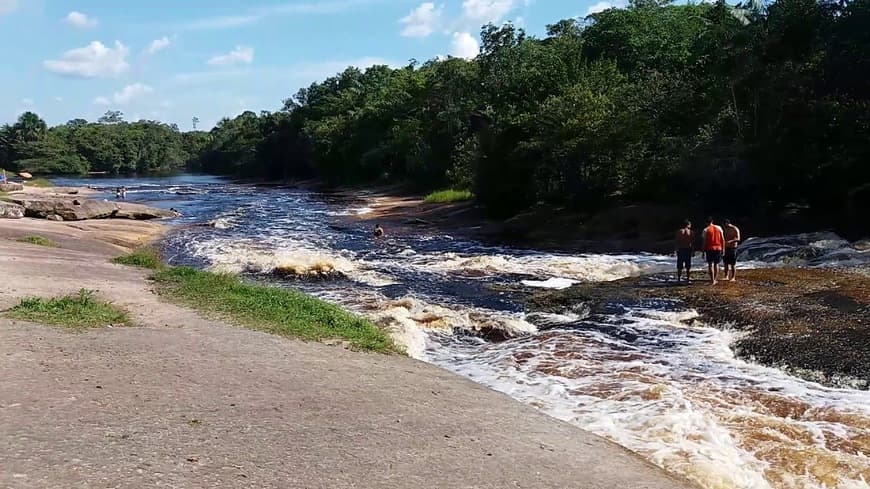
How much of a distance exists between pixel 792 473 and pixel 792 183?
23.7 meters

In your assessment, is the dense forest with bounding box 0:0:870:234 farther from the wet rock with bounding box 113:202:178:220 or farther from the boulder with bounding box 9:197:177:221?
the boulder with bounding box 9:197:177:221

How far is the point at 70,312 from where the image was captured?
11797 mm

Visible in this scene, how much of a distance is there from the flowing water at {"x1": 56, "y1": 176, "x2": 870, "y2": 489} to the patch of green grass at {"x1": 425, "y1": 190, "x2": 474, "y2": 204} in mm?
20149

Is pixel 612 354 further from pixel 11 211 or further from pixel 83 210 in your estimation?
pixel 83 210

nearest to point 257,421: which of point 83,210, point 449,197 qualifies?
point 83,210

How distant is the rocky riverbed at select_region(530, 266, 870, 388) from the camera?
39.6 feet

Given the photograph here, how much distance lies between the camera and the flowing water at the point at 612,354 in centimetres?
846

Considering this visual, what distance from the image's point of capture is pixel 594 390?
11.0m

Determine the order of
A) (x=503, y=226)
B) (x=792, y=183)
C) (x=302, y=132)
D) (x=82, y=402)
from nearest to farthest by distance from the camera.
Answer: (x=82, y=402)
(x=792, y=183)
(x=503, y=226)
(x=302, y=132)

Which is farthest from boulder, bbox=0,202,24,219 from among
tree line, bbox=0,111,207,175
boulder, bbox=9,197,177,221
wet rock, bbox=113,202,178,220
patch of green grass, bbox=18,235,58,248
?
tree line, bbox=0,111,207,175

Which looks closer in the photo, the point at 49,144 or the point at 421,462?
the point at 421,462

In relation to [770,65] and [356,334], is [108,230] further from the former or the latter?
[770,65]

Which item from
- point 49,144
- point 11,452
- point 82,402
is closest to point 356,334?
point 82,402

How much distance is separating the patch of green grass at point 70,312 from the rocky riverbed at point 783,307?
32.4 ft
